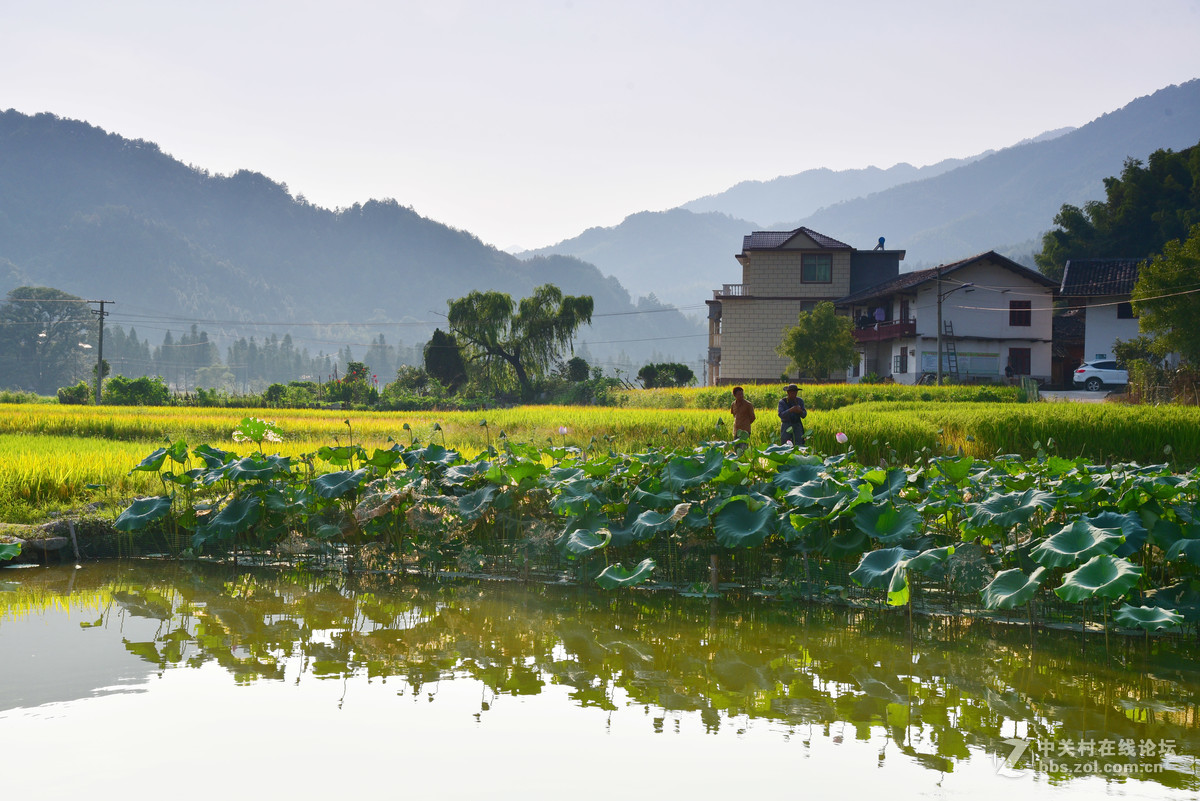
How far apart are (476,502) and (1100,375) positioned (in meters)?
40.2

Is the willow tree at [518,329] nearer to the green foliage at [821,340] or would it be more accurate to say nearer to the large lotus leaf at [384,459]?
the green foliage at [821,340]

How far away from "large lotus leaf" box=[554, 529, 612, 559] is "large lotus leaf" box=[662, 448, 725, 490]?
0.83 m

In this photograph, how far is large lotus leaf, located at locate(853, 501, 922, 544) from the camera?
20.0 ft

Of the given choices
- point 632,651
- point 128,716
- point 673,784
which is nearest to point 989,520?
point 632,651

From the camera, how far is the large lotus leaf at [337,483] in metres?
7.99

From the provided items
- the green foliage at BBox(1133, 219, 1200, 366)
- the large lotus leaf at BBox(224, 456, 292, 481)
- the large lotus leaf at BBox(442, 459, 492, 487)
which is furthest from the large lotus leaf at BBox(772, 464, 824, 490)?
the green foliage at BBox(1133, 219, 1200, 366)

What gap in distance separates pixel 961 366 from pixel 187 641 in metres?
45.6

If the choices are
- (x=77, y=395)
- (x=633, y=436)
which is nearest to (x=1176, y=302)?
(x=633, y=436)

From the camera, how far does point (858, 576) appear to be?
5617mm

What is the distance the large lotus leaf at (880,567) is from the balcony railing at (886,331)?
40.0 m

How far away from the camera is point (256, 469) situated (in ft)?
27.2

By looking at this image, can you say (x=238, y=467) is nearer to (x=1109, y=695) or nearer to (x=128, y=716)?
(x=128, y=716)

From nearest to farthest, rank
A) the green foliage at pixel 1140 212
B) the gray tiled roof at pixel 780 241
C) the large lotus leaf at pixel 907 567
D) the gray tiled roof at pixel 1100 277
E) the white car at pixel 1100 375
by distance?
the large lotus leaf at pixel 907 567 → the white car at pixel 1100 375 → the gray tiled roof at pixel 1100 277 → the gray tiled roof at pixel 780 241 → the green foliage at pixel 1140 212

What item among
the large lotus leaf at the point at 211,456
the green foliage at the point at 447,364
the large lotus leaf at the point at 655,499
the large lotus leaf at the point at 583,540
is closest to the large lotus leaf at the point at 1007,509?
the large lotus leaf at the point at 655,499
